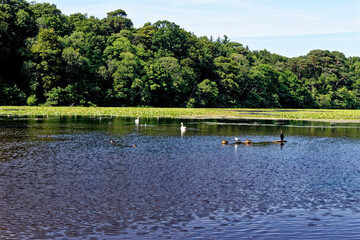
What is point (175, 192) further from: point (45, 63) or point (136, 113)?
point (45, 63)

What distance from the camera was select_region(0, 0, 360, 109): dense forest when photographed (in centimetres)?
10706

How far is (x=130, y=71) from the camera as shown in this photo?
12100 cm

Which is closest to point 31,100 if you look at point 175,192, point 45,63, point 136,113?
point 45,63

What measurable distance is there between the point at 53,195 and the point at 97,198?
6.90ft

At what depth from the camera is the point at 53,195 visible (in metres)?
18.7

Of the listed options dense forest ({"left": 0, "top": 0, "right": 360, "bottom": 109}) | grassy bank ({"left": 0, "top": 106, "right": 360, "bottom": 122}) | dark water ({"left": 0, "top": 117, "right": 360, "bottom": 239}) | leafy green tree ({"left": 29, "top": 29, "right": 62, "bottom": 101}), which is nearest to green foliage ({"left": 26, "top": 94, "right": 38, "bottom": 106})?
dense forest ({"left": 0, "top": 0, "right": 360, "bottom": 109})

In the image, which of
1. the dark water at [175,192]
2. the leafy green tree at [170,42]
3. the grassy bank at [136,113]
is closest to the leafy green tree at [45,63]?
the grassy bank at [136,113]

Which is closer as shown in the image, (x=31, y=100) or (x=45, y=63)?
(x=31, y=100)

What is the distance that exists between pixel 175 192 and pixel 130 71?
103815 millimetres

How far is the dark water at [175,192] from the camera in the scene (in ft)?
47.9

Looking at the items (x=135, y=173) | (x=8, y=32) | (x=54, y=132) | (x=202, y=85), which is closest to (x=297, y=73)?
(x=202, y=85)

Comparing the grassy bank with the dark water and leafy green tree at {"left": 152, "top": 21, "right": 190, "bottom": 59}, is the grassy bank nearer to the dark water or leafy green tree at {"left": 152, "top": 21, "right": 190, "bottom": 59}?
the dark water

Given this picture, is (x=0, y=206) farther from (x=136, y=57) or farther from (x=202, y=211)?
(x=136, y=57)

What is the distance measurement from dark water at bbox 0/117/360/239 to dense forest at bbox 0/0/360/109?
75.7 meters
